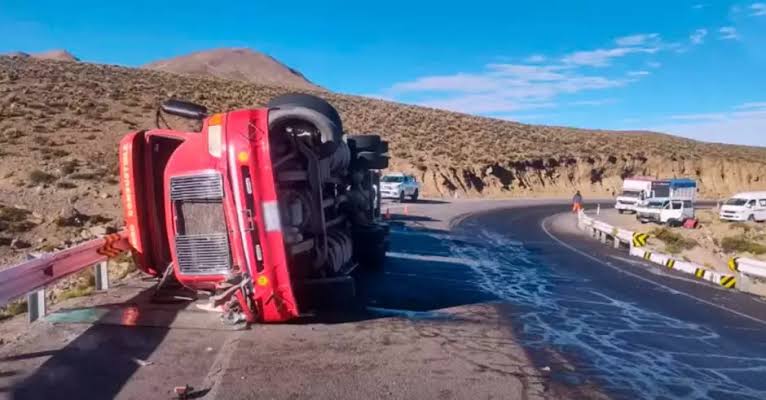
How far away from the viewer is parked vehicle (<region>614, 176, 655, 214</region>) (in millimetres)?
47094

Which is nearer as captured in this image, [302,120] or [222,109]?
[302,120]

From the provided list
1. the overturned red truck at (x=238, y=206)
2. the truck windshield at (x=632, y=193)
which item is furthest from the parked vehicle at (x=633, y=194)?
the overturned red truck at (x=238, y=206)

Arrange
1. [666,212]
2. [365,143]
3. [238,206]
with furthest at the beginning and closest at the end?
[666,212], [365,143], [238,206]

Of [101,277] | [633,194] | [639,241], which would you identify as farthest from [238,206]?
[633,194]

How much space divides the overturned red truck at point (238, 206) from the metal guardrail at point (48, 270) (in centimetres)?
68

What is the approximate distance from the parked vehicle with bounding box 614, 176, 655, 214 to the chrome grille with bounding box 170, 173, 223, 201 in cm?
4128

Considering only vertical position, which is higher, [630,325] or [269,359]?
[269,359]

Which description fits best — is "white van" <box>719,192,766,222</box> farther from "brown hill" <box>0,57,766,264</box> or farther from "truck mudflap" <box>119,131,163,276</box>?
"truck mudflap" <box>119,131,163,276</box>

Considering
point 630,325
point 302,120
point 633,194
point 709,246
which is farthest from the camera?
point 633,194

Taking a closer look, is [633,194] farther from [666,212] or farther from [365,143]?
[365,143]

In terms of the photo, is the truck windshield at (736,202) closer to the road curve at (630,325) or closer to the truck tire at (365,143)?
the road curve at (630,325)

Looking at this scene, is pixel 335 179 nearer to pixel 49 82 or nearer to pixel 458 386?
→ pixel 458 386

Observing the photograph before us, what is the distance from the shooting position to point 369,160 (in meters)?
13.3

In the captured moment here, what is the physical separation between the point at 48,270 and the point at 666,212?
35656mm
